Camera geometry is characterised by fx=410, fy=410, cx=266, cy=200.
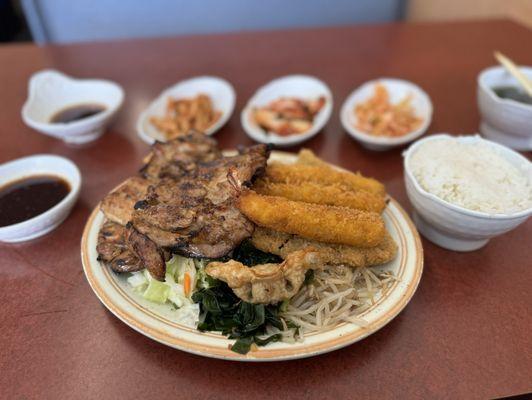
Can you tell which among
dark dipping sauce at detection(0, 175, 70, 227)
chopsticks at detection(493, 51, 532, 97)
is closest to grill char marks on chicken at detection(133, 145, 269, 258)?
dark dipping sauce at detection(0, 175, 70, 227)

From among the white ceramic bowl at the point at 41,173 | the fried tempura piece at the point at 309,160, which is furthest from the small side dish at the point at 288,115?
the white ceramic bowl at the point at 41,173

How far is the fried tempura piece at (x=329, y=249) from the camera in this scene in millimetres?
1793

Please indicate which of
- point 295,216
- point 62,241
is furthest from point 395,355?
point 62,241

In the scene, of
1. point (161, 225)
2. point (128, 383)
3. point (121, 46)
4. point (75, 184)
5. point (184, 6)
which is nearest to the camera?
point (128, 383)

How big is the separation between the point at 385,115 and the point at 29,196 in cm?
231

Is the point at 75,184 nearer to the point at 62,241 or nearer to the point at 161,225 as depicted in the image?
the point at 62,241

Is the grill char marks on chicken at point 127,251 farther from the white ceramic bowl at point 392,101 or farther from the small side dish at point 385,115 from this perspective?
the small side dish at point 385,115

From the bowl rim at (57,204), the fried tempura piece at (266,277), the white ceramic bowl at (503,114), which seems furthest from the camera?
the white ceramic bowl at (503,114)

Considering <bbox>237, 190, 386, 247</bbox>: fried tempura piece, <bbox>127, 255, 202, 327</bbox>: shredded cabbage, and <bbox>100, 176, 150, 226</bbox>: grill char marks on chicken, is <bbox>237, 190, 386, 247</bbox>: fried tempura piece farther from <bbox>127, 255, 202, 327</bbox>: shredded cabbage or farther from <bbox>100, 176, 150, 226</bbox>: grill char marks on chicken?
<bbox>100, 176, 150, 226</bbox>: grill char marks on chicken

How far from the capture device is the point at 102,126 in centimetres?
290

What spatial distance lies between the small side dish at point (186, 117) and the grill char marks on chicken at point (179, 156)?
0.60 meters

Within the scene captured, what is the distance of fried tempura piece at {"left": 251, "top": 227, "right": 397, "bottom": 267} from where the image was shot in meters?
1.79

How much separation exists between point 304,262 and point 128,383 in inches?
31.9

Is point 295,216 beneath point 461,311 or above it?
above
